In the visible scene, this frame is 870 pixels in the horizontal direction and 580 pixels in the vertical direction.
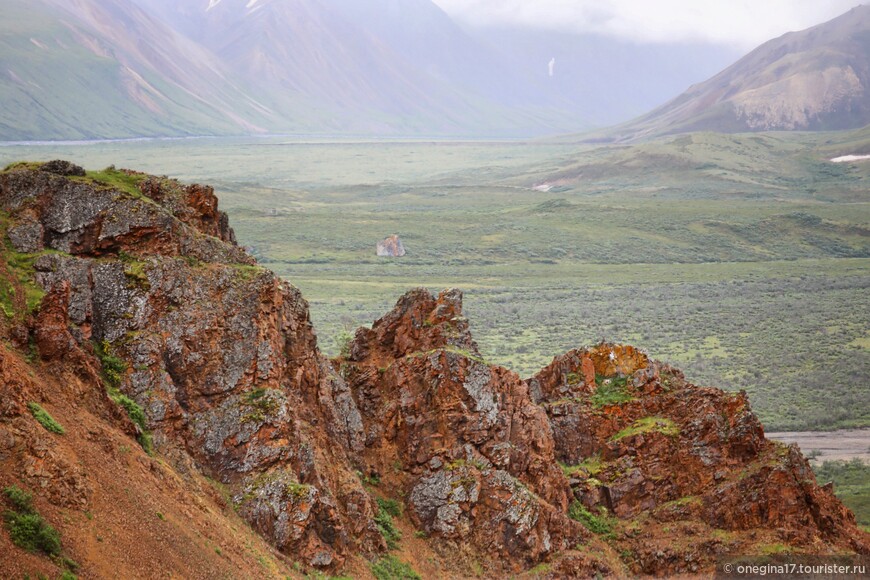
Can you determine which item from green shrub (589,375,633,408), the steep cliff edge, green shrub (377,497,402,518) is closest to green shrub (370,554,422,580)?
the steep cliff edge

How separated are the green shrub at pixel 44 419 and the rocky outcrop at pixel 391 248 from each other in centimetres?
12377

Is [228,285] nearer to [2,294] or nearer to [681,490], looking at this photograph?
[2,294]

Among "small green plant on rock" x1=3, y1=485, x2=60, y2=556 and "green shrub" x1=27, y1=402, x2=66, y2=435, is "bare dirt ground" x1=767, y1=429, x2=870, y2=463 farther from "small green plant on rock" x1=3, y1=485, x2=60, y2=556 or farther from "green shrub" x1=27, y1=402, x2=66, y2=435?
"small green plant on rock" x1=3, y1=485, x2=60, y2=556

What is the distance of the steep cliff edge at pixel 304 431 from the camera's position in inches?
927

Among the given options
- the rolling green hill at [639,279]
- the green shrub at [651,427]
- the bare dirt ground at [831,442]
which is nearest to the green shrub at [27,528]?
the green shrub at [651,427]

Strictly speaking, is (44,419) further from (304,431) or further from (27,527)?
(304,431)

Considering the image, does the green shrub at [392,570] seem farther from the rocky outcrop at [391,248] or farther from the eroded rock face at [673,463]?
the rocky outcrop at [391,248]

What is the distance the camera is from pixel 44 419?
71.7 ft

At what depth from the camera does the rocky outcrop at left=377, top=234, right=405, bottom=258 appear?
147m

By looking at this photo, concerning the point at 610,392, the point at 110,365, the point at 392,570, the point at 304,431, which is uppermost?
the point at 110,365

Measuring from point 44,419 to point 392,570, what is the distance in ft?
40.7

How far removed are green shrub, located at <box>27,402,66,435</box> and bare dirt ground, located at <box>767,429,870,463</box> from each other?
49.8 m

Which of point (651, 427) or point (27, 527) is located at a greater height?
point (27, 527)

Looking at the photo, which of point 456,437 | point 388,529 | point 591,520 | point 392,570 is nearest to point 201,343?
point 388,529
